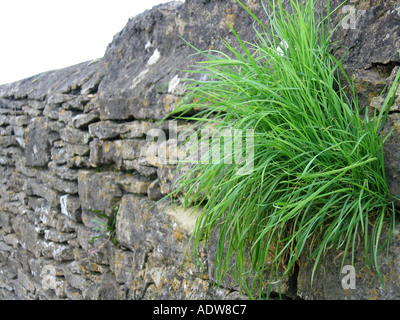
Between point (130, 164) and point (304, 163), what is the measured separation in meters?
1.68

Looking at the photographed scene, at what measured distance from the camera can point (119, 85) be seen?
317 cm

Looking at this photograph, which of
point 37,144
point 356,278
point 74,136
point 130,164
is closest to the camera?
point 356,278

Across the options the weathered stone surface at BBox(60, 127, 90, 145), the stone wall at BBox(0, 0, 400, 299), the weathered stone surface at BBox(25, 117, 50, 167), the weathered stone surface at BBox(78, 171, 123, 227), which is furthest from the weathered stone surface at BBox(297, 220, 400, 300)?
the weathered stone surface at BBox(25, 117, 50, 167)

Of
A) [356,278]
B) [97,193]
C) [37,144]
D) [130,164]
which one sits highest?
[37,144]

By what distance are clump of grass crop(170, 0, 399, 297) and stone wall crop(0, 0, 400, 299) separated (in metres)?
0.10

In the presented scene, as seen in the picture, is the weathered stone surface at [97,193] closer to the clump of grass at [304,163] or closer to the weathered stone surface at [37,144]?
the weathered stone surface at [37,144]

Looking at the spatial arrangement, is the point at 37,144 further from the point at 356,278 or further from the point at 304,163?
the point at 356,278

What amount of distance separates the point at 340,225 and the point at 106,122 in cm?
219

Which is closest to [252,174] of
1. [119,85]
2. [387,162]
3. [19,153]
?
[387,162]

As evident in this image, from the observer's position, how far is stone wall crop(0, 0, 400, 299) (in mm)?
1662

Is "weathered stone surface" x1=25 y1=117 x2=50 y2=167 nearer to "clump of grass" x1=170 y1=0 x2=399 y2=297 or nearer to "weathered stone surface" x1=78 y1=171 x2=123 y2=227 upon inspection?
"weathered stone surface" x1=78 y1=171 x2=123 y2=227

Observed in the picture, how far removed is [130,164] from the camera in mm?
2953

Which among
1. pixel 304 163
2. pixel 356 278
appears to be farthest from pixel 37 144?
pixel 356 278
